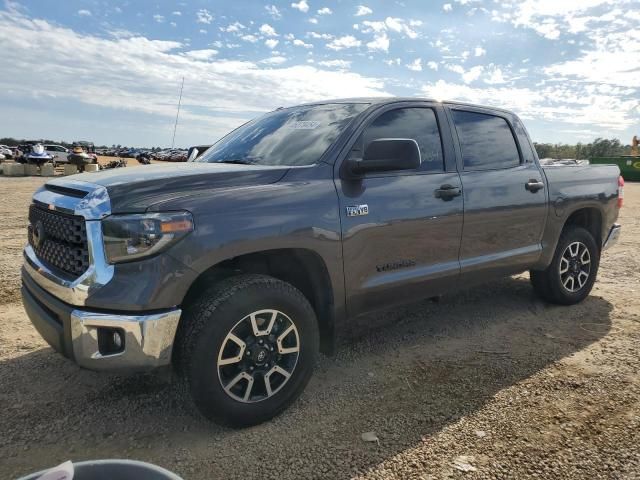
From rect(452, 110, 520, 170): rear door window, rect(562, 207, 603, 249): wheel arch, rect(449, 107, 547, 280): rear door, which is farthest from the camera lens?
rect(562, 207, 603, 249): wheel arch

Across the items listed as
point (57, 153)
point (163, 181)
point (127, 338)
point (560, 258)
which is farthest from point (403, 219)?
point (57, 153)

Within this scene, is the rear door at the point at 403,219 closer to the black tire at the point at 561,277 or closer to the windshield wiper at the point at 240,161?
the windshield wiper at the point at 240,161

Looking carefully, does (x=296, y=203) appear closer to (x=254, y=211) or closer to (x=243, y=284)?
(x=254, y=211)

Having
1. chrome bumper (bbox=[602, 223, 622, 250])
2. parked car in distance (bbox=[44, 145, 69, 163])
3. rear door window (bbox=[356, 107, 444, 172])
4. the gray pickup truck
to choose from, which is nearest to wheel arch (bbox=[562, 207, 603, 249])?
chrome bumper (bbox=[602, 223, 622, 250])

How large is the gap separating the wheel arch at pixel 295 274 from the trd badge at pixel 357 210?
1.14 ft

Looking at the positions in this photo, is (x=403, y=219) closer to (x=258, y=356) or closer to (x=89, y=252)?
(x=258, y=356)

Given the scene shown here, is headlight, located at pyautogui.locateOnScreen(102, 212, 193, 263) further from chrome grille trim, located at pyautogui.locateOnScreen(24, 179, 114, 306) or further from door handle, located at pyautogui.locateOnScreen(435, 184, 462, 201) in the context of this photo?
door handle, located at pyautogui.locateOnScreen(435, 184, 462, 201)

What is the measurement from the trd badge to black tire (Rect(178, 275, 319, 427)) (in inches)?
24.1

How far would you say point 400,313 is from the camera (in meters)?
4.88

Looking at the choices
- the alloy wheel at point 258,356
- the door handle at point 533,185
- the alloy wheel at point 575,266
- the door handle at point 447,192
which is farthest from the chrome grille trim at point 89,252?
the alloy wheel at point 575,266

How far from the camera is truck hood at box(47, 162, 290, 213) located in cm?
253

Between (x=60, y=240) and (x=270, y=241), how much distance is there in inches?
44.2

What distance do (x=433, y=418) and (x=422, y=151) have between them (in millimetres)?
1873

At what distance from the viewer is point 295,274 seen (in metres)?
3.22
